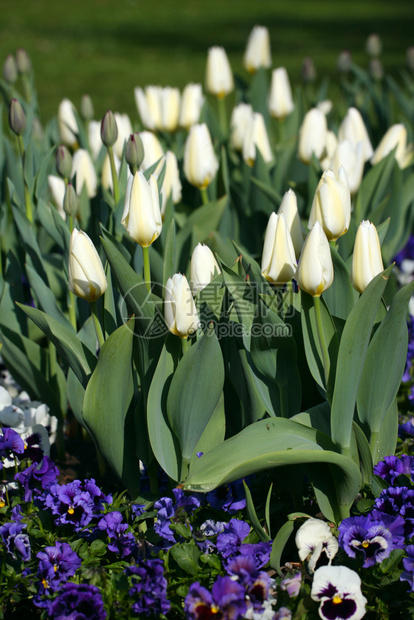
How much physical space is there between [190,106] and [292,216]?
1.58 meters

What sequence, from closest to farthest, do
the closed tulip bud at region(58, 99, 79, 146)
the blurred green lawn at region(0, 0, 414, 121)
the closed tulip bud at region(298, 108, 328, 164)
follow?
1. the closed tulip bud at region(298, 108, 328, 164)
2. the closed tulip bud at region(58, 99, 79, 146)
3. the blurred green lawn at region(0, 0, 414, 121)

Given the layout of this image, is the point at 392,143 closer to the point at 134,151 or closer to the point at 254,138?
the point at 254,138

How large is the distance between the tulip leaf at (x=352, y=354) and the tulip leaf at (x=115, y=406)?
49 centimetres

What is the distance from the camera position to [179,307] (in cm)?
150

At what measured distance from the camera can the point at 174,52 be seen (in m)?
9.49

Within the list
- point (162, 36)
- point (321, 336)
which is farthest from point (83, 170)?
point (162, 36)

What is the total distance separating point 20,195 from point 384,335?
1.60m

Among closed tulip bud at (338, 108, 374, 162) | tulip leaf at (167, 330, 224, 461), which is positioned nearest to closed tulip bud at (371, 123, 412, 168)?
closed tulip bud at (338, 108, 374, 162)

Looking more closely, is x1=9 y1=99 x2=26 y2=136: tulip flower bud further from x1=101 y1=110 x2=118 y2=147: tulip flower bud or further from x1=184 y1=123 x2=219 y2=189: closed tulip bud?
x1=184 y1=123 x2=219 y2=189: closed tulip bud

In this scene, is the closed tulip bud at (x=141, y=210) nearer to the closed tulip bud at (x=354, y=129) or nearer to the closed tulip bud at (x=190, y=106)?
the closed tulip bud at (x=354, y=129)

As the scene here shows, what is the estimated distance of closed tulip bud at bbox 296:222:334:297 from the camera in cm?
143

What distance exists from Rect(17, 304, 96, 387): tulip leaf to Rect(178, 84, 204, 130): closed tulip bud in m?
1.61

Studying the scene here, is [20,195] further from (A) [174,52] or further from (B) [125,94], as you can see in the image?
(A) [174,52]

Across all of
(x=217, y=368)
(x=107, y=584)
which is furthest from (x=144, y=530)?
(x=217, y=368)
